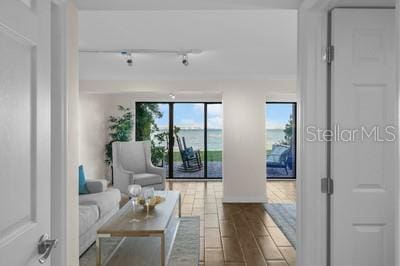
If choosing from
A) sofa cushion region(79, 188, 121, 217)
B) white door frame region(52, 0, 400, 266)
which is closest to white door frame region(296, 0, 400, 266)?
white door frame region(52, 0, 400, 266)

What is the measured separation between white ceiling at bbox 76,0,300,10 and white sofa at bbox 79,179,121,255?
8.15 feet

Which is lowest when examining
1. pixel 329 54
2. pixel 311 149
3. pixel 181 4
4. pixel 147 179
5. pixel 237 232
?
pixel 237 232

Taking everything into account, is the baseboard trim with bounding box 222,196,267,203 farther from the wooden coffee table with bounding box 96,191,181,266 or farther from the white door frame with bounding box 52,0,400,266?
the white door frame with bounding box 52,0,400,266

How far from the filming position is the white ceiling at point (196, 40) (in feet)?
10.8

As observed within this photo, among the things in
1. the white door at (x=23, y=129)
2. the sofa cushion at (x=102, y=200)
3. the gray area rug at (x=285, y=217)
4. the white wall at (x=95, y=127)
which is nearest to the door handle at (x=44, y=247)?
the white door at (x=23, y=129)

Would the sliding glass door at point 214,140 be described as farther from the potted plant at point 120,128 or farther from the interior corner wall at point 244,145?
the interior corner wall at point 244,145

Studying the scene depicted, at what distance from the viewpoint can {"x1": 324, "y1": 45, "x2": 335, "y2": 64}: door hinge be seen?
1993 millimetres

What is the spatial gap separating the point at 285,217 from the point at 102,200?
2717 millimetres

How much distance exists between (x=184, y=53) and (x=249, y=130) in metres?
A: 2.68

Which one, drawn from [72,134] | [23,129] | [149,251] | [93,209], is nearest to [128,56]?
[93,209]

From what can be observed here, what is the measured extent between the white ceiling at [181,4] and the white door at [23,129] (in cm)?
69

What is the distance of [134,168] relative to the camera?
780 cm

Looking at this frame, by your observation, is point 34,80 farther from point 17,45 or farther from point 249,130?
point 249,130

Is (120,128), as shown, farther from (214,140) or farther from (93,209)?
(93,209)
